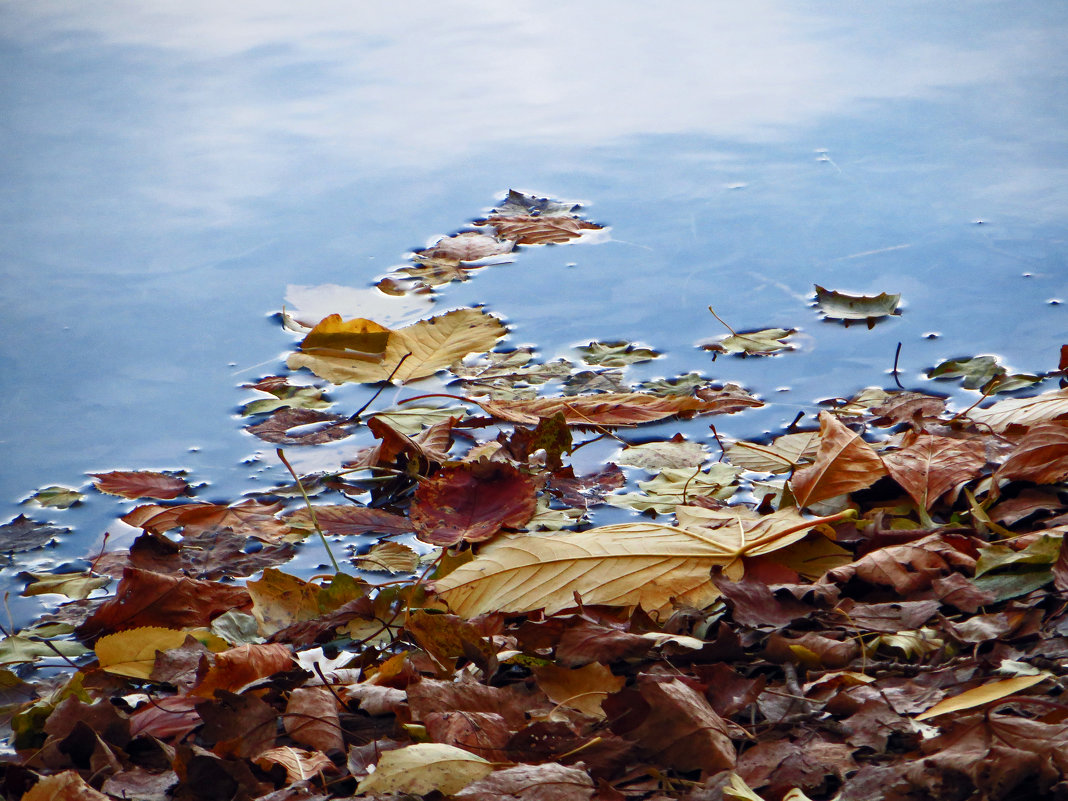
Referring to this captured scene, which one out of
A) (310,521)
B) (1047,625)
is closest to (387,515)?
(310,521)

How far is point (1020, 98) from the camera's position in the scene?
2.95 metres

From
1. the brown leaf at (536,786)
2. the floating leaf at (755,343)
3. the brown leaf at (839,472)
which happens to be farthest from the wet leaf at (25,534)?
the floating leaf at (755,343)

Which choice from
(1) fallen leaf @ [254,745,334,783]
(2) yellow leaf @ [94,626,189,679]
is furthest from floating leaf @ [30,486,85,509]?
(1) fallen leaf @ [254,745,334,783]

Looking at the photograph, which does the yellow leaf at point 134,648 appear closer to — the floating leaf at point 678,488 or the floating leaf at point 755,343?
the floating leaf at point 678,488

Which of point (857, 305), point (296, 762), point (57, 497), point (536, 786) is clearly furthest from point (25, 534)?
point (857, 305)

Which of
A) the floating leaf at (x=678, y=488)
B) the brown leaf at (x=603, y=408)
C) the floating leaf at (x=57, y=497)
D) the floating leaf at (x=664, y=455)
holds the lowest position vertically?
the floating leaf at (x=57, y=497)

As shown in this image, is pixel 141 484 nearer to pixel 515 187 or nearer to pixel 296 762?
pixel 296 762

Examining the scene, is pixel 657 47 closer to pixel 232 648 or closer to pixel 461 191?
pixel 461 191

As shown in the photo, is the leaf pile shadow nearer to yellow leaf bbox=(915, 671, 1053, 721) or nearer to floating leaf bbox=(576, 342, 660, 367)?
yellow leaf bbox=(915, 671, 1053, 721)

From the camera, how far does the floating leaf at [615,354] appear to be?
6.10ft

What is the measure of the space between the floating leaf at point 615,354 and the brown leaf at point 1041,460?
0.74m

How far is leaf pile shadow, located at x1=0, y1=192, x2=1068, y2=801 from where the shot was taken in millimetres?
833

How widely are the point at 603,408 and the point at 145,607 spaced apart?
76 cm

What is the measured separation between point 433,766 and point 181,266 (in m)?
1.79
